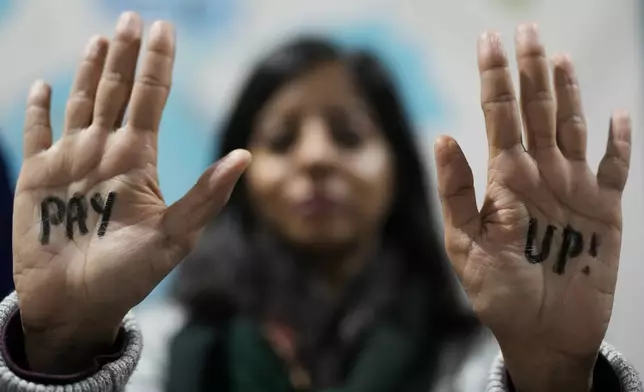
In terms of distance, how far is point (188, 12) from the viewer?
1.01 metres

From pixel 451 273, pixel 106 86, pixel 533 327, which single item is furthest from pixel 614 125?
pixel 106 86

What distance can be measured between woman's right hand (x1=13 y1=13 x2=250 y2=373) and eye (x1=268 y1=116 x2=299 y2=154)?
1.01 ft

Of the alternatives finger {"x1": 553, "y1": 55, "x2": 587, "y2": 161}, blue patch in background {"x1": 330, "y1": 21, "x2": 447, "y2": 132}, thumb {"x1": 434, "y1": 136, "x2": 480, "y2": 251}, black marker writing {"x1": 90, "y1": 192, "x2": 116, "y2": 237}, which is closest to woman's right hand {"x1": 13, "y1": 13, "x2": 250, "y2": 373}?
black marker writing {"x1": 90, "y1": 192, "x2": 116, "y2": 237}

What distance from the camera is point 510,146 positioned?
23.4 inches

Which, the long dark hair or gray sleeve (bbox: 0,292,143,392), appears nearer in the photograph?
gray sleeve (bbox: 0,292,143,392)

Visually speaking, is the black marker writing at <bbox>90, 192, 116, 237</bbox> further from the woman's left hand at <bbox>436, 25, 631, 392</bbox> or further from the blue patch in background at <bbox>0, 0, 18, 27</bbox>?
the blue patch in background at <bbox>0, 0, 18, 27</bbox>

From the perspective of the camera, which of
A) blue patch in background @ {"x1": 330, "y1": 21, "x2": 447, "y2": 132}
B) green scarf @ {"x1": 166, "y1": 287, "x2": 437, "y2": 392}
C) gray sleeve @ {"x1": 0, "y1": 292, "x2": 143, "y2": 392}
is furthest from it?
blue patch in background @ {"x1": 330, "y1": 21, "x2": 447, "y2": 132}

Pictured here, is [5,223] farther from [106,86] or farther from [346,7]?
[346,7]

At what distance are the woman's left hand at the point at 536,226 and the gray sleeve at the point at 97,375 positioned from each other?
0.31 meters

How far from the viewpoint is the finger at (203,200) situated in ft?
1.96

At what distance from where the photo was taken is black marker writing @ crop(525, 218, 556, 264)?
591 mm

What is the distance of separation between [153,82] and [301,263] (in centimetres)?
40

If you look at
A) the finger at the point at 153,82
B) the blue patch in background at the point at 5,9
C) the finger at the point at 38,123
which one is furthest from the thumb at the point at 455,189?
the blue patch in background at the point at 5,9

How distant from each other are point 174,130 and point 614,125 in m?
0.61
